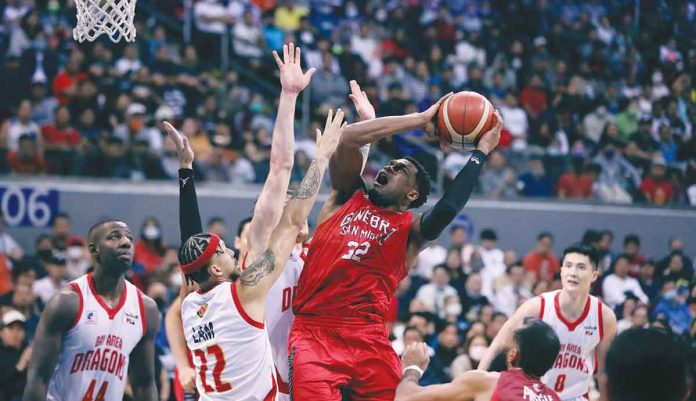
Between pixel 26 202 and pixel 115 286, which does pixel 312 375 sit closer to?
→ pixel 115 286

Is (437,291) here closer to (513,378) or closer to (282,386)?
(282,386)

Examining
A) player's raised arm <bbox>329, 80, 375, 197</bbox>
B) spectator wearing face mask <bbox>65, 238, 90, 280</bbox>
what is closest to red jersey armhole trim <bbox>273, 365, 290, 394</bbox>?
player's raised arm <bbox>329, 80, 375, 197</bbox>

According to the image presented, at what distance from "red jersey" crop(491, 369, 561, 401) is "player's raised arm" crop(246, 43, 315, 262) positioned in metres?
1.53

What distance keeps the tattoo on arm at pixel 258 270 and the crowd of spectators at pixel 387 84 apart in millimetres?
8702

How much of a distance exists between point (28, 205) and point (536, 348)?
9.98 metres

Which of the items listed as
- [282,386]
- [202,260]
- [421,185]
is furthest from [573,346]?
[202,260]

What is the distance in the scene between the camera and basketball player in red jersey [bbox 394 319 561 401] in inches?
215

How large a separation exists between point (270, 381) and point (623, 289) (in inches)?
377

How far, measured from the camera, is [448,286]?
13.6 m

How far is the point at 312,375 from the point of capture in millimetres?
6531

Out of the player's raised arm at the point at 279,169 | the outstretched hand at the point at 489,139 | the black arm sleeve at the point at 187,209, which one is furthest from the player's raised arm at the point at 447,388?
the black arm sleeve at the point at 187,209

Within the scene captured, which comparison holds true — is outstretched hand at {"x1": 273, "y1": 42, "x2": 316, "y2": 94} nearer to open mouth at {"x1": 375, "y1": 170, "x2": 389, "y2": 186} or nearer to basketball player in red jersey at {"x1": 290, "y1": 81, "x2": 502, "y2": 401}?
basketball player in red jersey at {"x1": 290, "y1": 81, "x2": 502, "y2": 401}

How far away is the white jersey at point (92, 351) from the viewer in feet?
22.4

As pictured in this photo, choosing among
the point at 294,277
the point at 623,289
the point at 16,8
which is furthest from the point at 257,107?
the point at 294,277
